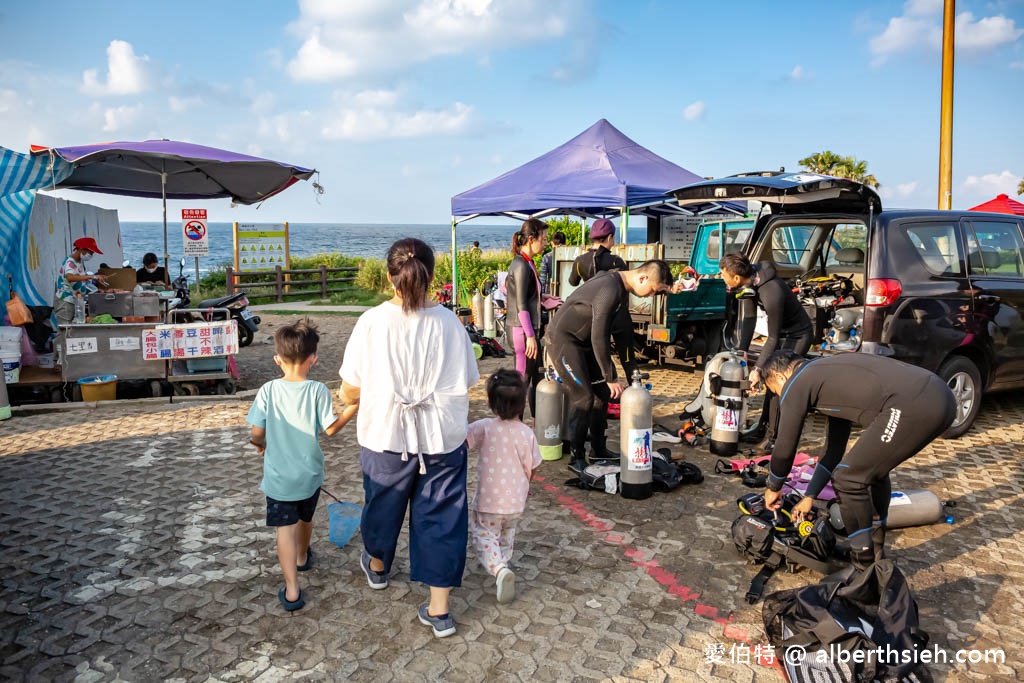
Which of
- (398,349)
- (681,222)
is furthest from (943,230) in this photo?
(681,222)

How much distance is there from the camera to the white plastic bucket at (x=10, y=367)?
7.77m

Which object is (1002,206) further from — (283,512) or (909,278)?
(283,512)

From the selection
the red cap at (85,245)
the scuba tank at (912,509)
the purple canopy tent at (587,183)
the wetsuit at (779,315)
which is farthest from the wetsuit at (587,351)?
the red cap at (85,245)

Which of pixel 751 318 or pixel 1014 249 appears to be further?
pixel 1014 249

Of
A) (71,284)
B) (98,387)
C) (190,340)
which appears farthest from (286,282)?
(98,387)

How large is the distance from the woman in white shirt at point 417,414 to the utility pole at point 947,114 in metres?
12.3

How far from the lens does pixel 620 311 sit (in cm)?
570

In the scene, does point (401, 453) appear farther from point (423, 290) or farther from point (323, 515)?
point (323, 515)

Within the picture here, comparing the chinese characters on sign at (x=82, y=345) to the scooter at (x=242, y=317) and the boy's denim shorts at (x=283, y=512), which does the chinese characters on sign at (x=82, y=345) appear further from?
the boy's denim shorts at (x=283, y=512)

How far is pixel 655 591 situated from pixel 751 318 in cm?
338

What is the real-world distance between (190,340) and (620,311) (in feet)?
17.4

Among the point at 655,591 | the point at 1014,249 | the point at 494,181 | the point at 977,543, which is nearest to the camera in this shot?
the point at 655,591

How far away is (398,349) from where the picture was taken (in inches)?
121

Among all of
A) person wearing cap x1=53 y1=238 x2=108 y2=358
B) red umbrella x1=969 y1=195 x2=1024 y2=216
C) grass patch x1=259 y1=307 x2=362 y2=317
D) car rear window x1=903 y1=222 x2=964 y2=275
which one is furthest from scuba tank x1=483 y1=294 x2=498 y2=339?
red umbrella x1=969 y1=195 x2=1024 y2=216
